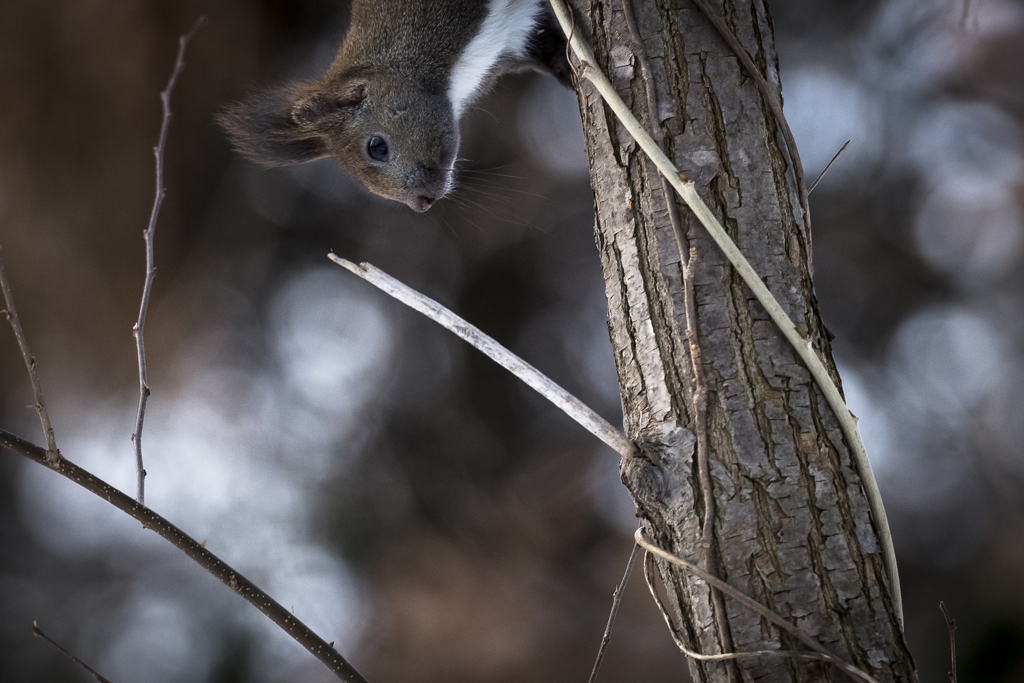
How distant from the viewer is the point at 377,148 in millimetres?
1347

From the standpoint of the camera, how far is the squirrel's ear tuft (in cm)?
128

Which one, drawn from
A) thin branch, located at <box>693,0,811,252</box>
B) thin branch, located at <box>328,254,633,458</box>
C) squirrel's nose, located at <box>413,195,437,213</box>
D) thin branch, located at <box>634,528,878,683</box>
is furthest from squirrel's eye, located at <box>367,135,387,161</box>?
thin branch, located at <box>634,528,878,683</box>

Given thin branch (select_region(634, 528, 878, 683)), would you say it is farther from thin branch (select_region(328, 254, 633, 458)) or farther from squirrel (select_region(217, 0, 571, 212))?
squirrel (select_region(217, 0, 571, 212))

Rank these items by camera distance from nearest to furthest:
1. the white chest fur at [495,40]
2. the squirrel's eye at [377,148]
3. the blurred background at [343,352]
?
the white chest fur at [495,40], the squirrel's eye at [377,148], the blurred background at [343,352]

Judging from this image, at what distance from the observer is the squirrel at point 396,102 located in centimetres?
128

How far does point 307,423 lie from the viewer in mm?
1977

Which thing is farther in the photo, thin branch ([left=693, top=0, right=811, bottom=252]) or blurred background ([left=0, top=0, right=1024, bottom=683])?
blurred background ([left=0, top=0, right=1024, bottom=683])

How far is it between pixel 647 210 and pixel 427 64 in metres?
0.82

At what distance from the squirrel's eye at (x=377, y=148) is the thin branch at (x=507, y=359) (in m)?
0.68

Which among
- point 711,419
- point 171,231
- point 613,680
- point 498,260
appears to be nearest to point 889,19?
point 498,260

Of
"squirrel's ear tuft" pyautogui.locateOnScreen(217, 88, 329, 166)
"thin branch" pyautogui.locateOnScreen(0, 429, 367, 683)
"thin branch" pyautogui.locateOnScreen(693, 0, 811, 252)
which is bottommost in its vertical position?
"thin branch" pyautogui.locateOnScreen(0, 429, 367, 683)

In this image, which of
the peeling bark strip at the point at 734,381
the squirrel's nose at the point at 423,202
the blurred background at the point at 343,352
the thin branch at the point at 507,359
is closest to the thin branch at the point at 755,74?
the peeling bark strip at the point at 734,381

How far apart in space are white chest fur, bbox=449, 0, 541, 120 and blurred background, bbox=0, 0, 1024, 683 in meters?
0.47

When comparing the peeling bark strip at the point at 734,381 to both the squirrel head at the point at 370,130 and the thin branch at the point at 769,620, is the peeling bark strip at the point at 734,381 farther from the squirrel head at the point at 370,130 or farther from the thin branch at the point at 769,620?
the squirrel head at the point at 370,130
